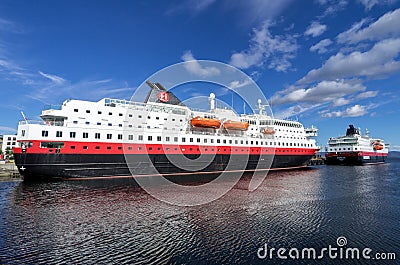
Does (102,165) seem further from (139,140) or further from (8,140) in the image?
(8,140)

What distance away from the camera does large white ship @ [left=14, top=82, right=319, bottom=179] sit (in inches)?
977

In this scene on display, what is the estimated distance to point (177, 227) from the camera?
1253cm

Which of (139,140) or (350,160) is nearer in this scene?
(139,140)

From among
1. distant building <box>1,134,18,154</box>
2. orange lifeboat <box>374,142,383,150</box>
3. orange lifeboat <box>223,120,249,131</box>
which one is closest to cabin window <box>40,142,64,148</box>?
orange lifeboat <box>223,120,249,131</box>

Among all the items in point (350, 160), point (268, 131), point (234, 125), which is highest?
point (234, 125)

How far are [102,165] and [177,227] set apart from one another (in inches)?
706

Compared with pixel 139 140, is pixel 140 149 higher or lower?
lower

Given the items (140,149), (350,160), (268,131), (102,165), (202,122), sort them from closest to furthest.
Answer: (102,165), (140,149), (202,122), (268,131), (350,160)

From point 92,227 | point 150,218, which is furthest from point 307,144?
point 92,227

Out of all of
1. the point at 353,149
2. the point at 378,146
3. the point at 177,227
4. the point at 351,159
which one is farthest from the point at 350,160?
the point at 177,227

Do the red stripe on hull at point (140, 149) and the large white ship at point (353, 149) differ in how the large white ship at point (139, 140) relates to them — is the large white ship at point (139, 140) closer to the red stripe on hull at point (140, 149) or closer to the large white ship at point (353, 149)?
the red stripe on hull at point (140, 149)

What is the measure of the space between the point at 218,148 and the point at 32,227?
2605 centimetres

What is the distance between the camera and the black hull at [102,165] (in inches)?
958

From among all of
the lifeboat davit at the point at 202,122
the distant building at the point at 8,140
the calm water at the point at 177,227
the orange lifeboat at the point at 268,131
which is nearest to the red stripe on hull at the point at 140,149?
the orange lifeboat at the point at 268,131
